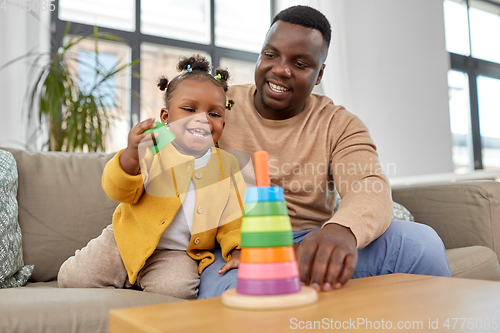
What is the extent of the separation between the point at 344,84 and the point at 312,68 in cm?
267

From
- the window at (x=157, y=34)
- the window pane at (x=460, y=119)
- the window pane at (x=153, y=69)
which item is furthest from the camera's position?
the window pane at (x=460, y=119)

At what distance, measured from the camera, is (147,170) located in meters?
1.10

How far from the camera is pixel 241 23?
4.11 meters

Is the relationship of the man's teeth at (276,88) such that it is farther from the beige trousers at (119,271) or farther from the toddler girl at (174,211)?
the beige trousers at (119,271)

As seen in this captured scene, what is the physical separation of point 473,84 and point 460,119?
0.49 m

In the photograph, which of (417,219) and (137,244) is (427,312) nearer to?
(137,244)

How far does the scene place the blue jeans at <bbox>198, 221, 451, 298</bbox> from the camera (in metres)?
0.98

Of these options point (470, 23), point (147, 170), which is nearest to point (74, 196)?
point (147, 170)

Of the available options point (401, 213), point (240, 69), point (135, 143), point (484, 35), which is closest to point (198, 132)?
point (135, 143)

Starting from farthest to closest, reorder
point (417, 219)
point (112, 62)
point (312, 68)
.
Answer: point (112, 62)
point (417, 219)
point (312, 68)

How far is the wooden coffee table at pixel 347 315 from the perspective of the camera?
1.62ft

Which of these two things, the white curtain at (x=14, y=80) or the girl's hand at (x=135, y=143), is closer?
the girl's hand at (x=135, y=143)

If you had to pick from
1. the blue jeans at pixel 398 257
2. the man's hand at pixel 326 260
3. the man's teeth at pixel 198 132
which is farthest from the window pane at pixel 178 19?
the man's hand at pixel 326 260

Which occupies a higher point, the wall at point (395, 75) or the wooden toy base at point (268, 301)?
the wall at point (395, 75)
